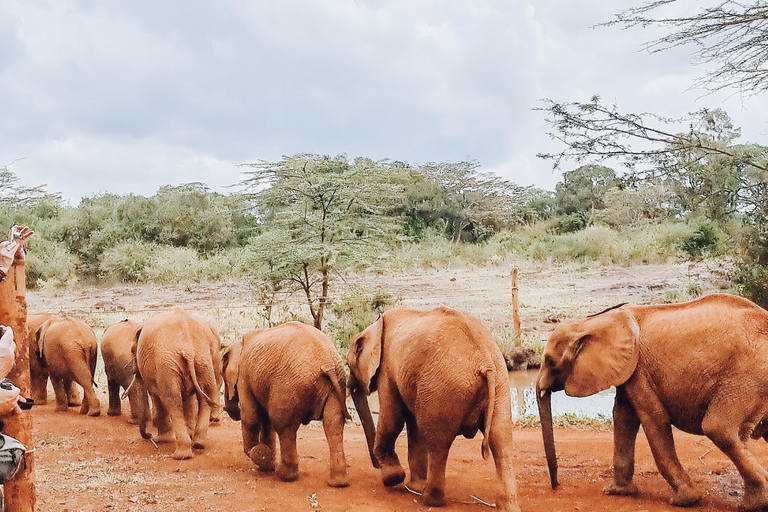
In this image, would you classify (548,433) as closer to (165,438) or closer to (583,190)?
(165,438)

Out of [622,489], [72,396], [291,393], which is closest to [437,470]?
[291,393]

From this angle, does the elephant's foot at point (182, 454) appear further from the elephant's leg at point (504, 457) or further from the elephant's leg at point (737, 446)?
the elephant's leg at point (737, 446)

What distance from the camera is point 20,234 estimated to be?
4.50 m

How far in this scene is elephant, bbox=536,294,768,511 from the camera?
18.1 ft

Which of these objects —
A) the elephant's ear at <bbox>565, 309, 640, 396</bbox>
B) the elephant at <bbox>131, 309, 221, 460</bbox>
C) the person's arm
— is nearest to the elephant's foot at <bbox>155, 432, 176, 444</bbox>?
the elephant at <bbox>131, 309, 221, 460</bbox>

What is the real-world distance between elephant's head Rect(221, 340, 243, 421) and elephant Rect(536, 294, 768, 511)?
336cm

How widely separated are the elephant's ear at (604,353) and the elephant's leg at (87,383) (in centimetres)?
698

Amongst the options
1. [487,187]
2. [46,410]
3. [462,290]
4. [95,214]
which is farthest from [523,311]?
[487,187]

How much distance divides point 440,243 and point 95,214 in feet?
49.9

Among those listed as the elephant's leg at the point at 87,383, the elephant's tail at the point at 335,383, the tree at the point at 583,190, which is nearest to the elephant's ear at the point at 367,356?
the elephant's tail at the point at 335,383

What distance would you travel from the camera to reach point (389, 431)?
6.29 meters

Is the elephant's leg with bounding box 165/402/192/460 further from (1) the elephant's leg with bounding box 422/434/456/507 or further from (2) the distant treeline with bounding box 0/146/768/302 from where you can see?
(2) the distant treeline with bounding box 0/146/768/302

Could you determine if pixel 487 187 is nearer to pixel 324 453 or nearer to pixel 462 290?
pixel 462 290

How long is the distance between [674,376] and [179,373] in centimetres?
527
